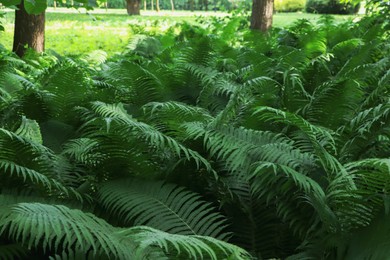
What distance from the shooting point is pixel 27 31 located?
7.05 metres

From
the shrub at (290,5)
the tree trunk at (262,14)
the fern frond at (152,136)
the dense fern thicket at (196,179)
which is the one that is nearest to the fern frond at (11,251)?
the dense fern thicket at (196,179)

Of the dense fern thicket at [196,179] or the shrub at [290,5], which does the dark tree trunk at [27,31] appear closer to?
the dense fern thicket at [196,179]

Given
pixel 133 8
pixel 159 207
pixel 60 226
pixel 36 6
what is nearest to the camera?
pixel 60 226

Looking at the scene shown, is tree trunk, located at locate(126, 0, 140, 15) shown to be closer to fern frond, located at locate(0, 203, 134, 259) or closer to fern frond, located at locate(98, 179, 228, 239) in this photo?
fern frond, located at locate(98, 179, 228, 239)

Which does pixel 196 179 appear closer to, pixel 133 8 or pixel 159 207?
pixel 159 207

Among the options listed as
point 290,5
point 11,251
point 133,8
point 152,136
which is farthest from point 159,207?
point 290,5

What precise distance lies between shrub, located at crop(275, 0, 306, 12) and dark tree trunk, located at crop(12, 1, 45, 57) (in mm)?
21524

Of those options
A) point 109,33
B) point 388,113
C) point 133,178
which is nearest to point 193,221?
point 133,178

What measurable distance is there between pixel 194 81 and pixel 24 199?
84.9 inches

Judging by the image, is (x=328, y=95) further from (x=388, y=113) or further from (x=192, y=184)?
(x=192, y=184)

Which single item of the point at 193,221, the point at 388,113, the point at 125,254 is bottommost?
the point at 193,221

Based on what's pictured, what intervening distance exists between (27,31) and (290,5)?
2229cm

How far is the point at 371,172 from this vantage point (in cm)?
197

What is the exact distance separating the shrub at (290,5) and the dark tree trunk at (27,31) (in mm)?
21524
